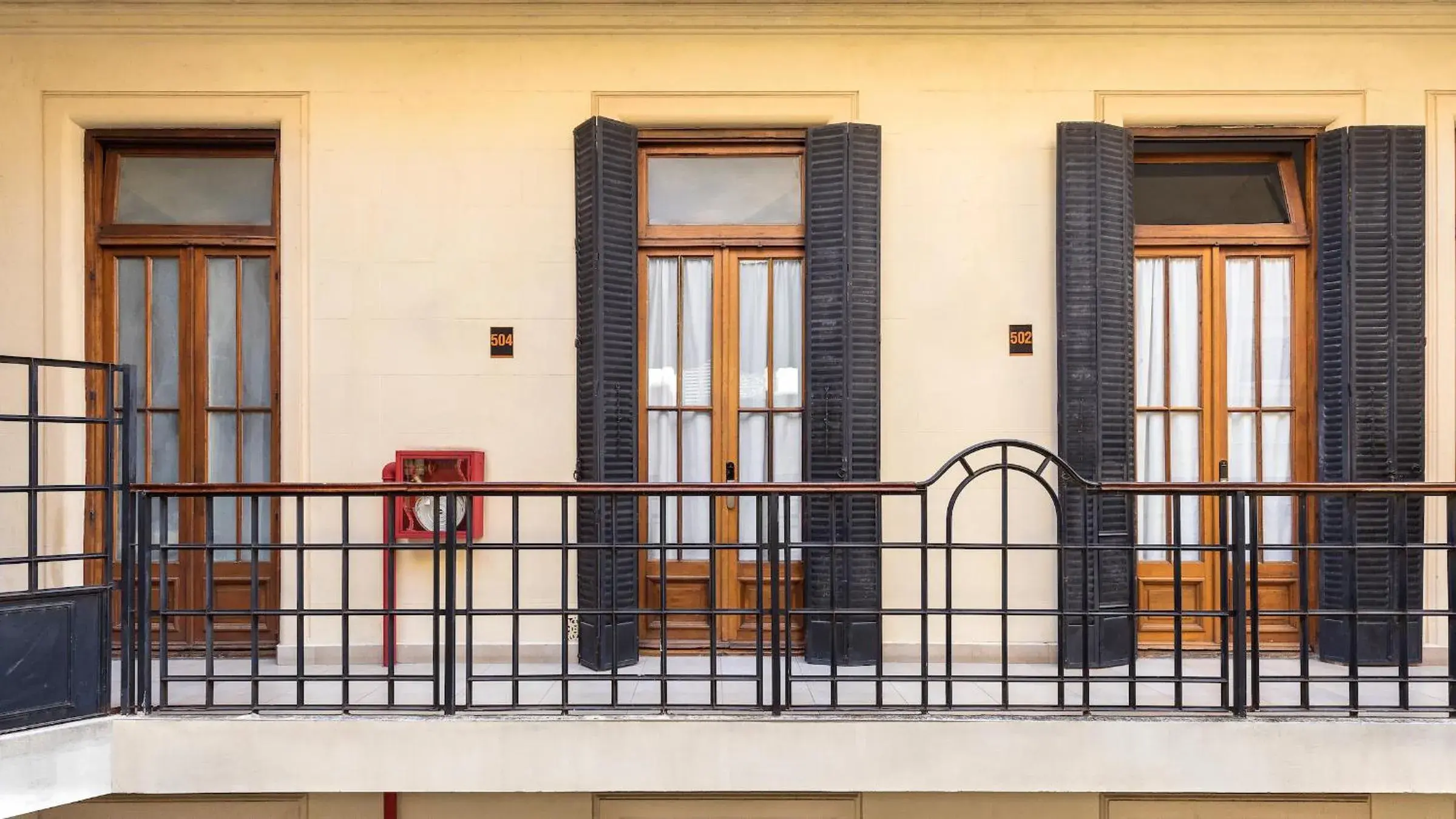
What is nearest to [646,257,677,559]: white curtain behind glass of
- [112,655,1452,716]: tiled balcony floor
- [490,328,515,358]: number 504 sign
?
[490,328,515,358]: number 504 sign

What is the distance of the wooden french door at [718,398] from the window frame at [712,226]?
63 mm

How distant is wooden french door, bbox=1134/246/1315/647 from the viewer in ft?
14.3

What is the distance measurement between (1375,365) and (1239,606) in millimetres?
1920

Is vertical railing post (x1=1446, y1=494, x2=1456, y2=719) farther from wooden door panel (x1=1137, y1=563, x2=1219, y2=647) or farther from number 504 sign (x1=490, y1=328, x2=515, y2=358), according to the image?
number 504 sign (x1=490, y1=328, x2=515, y2=358)

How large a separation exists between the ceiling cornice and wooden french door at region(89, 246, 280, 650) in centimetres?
120

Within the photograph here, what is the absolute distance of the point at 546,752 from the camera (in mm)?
3158

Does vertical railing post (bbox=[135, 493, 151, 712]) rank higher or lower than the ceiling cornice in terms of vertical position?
lower

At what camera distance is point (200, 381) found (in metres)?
4.43

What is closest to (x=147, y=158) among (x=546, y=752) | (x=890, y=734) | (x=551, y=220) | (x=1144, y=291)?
(x=551, y=220)

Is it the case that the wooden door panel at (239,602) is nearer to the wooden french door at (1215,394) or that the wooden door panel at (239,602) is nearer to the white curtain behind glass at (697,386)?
the white curtain behind glass at (697,386)

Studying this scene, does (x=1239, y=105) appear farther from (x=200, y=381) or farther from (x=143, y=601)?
(x=200, y=381)

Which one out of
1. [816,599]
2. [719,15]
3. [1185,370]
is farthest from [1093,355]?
[719,15]

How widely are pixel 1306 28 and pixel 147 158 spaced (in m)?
6.28

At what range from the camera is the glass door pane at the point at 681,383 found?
14.3 ft
